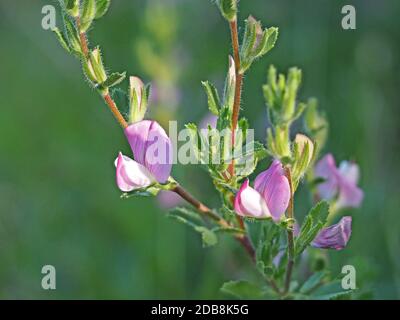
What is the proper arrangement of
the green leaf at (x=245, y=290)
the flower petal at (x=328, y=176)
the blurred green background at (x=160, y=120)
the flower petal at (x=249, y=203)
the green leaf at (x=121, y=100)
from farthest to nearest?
the blurred green background at (x=160, y=120) → the flower petal at (x=328, y=176) → the green leaf at (x=245, y=290) → the green leaf at (x=121, y=100) → the flower petal at (x=249, y=203)

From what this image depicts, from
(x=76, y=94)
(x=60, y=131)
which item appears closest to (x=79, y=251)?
(x=60, y=131)

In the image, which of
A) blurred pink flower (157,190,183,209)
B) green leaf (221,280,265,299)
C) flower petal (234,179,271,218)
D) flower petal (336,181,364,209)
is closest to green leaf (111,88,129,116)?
flower petal (234,179,271,218)

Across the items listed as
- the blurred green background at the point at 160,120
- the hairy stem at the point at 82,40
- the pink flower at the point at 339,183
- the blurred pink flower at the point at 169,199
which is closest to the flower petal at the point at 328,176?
the pink flower at the point at 339,183

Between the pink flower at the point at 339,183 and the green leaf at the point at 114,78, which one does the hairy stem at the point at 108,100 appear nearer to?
the green leaf at the point at 114,78

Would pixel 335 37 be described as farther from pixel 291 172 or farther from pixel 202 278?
pixel 291 172

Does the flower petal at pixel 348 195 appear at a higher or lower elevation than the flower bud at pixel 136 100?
lower

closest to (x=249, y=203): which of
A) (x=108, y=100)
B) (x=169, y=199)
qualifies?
(x=108, y=100)

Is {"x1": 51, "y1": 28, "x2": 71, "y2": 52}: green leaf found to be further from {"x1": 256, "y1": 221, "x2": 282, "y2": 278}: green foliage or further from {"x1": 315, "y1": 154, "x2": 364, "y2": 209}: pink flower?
{"x1": 315, "y1": 154, "x2": 364, "y2": 209}: pink flower

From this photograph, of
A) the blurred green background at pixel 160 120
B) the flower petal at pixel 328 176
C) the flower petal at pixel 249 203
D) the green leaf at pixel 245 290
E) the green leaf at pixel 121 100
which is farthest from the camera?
the blurred green background at pixel 160 120
